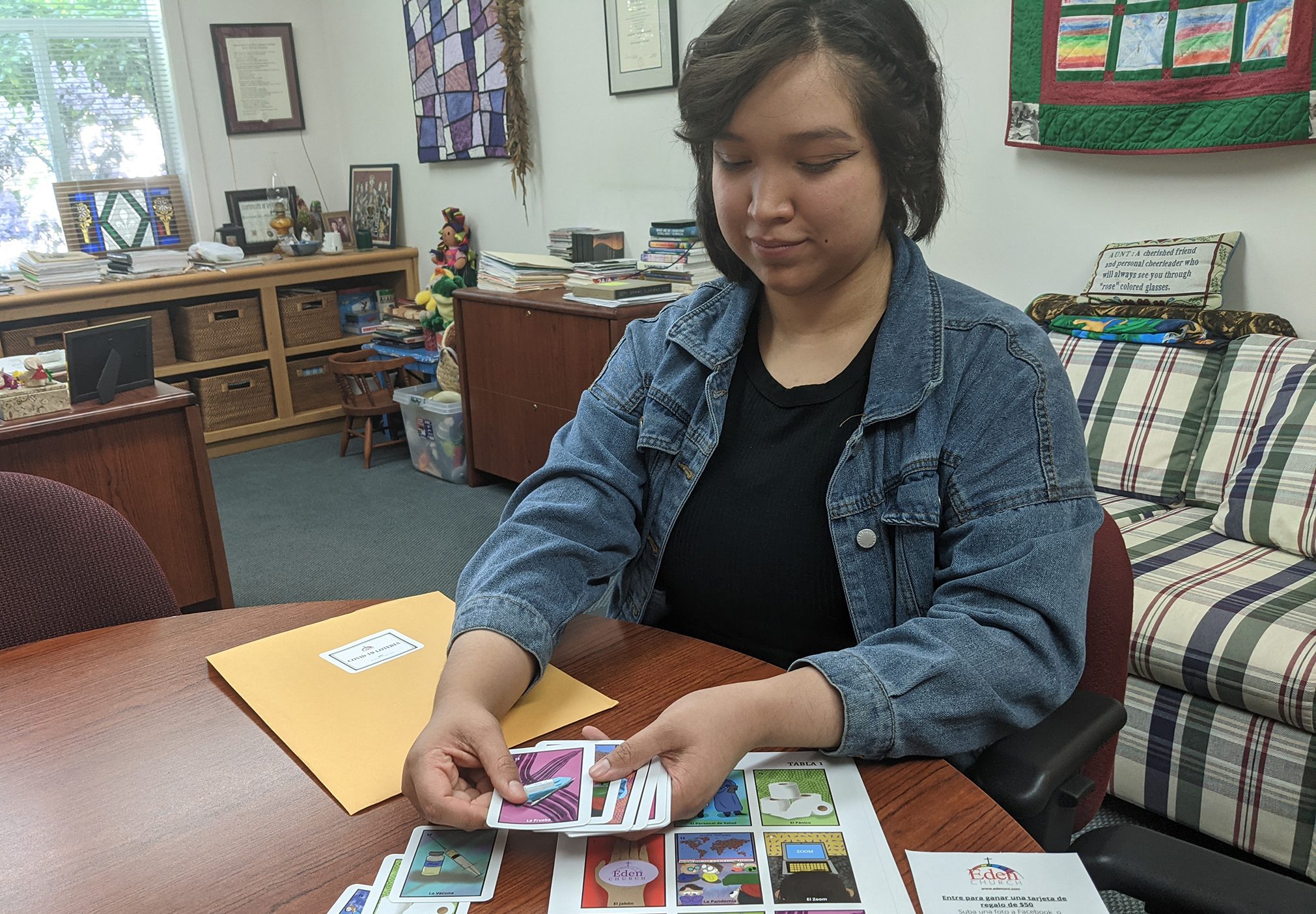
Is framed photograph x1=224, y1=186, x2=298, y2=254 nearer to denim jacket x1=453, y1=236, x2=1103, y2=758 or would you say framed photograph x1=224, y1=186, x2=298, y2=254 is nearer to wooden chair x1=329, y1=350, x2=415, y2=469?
wooden chair x1=329, y1=350, x2=415, y2=469

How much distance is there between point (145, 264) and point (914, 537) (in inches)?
163

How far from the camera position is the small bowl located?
4660 mm

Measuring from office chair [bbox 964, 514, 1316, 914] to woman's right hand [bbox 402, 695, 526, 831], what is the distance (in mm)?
414

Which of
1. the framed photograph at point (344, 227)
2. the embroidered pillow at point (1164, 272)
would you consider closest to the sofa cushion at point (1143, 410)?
the embroidered pillow at point (1164, 272)

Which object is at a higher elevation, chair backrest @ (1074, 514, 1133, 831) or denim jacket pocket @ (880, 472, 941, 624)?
denim jacket pocket @ (880, 472, 941, 624)

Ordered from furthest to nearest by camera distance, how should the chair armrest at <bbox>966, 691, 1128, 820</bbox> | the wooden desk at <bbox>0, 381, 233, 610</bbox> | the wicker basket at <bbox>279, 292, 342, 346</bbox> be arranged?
the wicker basket at <bbox>279, 292, 342, 346</bbox>
the wooden desk at <bbox>0, 381, 233, 610</bbox>
the chair armrest at <bbox>966, 691, 1128, 820</bbox>

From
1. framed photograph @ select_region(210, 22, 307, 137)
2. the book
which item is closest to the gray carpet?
the book

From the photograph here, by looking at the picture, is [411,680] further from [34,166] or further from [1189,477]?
[34,166]

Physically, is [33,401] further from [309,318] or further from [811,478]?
[309,318]

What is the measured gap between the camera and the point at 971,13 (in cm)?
262

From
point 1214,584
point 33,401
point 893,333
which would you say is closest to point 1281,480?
point 1214,584

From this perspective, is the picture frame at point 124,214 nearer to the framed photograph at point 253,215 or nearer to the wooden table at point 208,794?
the framed photograph at point 253,215

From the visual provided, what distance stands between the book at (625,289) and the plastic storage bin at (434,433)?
98cm

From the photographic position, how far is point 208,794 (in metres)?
0.82
